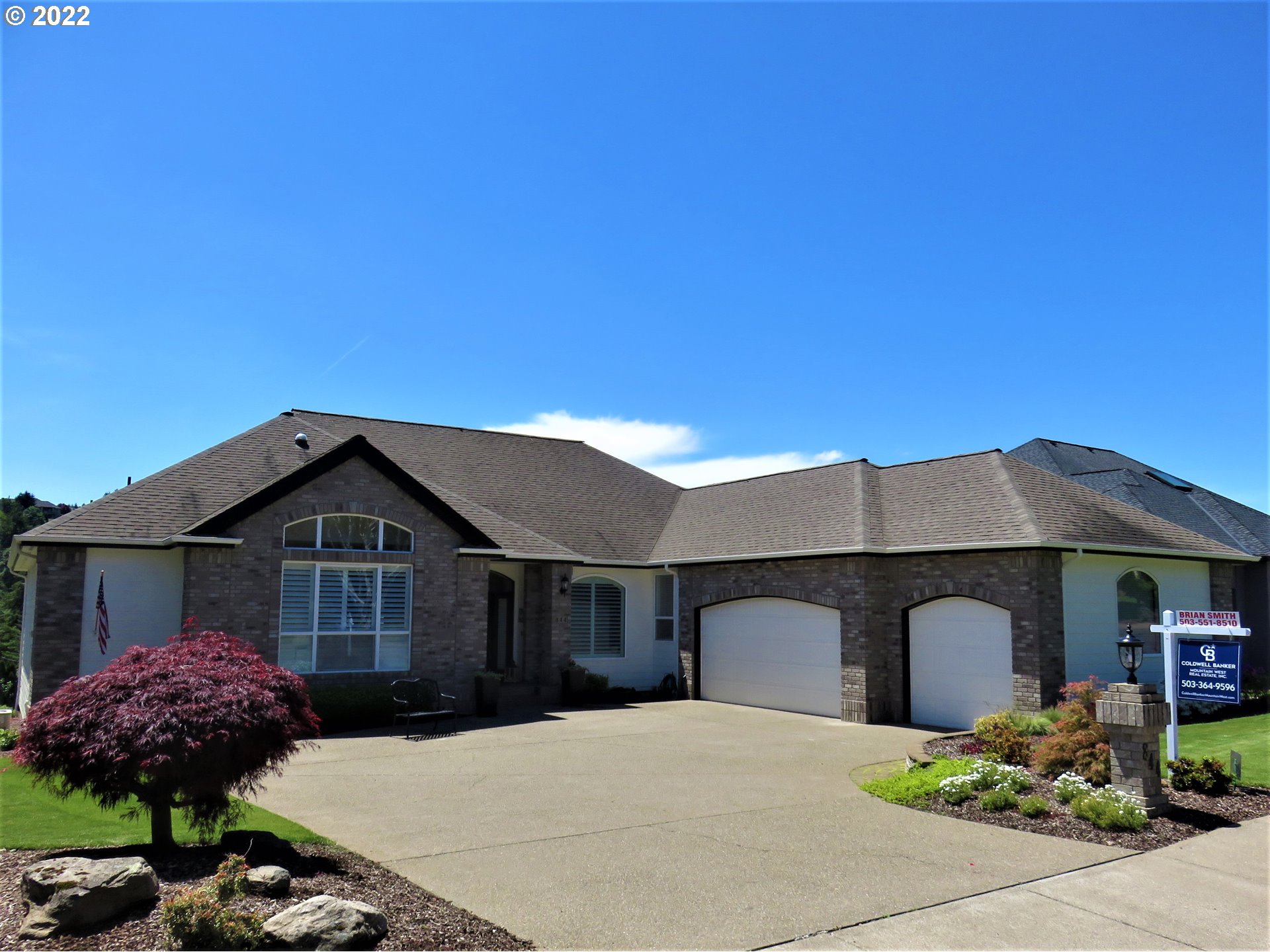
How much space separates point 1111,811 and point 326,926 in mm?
7545

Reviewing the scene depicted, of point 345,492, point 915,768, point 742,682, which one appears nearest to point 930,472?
point 742,682

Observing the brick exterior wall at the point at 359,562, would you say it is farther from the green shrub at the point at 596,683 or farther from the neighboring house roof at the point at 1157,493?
the neighboring house roof at the point at 1157,493

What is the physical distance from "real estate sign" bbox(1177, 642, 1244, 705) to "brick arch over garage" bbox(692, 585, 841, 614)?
26.8 ft

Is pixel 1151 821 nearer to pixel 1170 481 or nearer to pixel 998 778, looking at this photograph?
pixel 998 778

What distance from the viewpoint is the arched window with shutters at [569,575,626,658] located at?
2267 cm

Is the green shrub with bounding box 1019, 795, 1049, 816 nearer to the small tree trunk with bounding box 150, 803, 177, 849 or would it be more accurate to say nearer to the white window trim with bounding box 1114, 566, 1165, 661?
the small tree trunk with bounding box 150, 803, 177, 849

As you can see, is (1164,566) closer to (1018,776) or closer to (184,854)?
(1018,776)

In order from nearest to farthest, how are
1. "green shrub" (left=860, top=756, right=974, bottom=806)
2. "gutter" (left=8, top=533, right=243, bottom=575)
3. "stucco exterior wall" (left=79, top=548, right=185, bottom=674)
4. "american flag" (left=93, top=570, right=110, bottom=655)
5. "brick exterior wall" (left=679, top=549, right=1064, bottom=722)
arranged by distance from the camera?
1. "green shrub" (left=860, top=756, right=974, bottom=806)
2. "gutter" (left=8, top=533, right=243, bottom=575)
3. "american flag" (left=93, top=570, right=110, bottom=655)
4. "stucco exterior wall" (left=79, top=548, right=185, bottom=674)
5. "brick exterior wall" (left=679, top=549, right=1064, bottom=722)

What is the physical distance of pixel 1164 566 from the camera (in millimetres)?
18906

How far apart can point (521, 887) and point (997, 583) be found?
40.1 ft

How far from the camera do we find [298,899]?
619cm

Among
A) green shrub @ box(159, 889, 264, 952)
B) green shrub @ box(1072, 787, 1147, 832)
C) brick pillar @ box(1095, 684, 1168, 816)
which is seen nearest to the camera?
Answer: green shrub @ box(159, 889, 264, 952)

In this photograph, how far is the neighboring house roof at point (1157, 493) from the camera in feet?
74.7

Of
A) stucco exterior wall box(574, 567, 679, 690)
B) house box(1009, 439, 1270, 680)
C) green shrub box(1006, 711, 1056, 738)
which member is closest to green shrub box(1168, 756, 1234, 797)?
green shrub box(1006, 711, 1056, 738)
